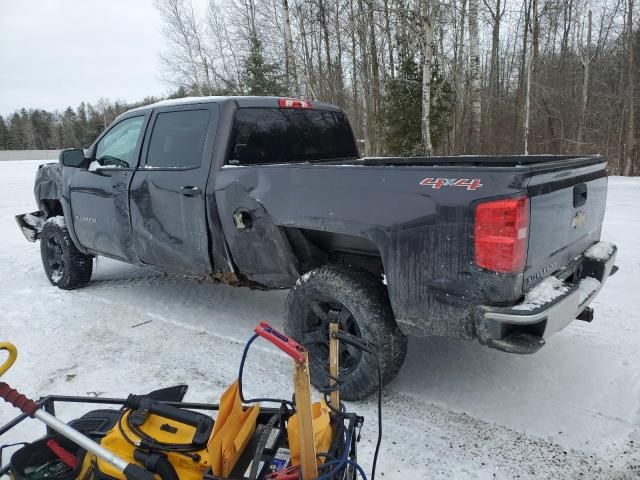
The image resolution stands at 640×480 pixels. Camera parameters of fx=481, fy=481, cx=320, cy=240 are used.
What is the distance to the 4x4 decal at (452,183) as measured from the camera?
2318 millimetres

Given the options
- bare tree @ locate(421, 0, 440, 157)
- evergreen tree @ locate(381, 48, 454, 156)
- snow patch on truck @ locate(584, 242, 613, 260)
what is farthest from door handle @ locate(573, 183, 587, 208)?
evergreen tree @ locate(381, 48, 454, 156)

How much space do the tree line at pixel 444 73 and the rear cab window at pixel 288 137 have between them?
10840 millimetres

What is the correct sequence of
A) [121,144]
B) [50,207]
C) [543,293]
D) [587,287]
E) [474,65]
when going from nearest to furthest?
Answer: 1. [543,293]
2. [587,287]
3. [121,144]
4. [50,207]
5. [474,65]

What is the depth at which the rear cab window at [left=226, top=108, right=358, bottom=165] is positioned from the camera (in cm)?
377

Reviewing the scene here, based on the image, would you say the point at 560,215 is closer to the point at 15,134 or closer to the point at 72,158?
the point at 72,158

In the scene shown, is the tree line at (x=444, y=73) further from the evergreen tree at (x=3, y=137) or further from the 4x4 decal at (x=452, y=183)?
the evergreen tree at (x=3, y=137)

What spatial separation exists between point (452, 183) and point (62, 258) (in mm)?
4711

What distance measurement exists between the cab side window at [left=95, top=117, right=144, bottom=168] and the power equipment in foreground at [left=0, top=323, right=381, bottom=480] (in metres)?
2.70

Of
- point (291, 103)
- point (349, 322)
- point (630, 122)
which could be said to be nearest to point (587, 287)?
point (349, 322)

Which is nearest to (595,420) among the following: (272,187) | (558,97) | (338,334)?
(338,334)

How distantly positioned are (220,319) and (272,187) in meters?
1.81

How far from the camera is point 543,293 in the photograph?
2.49m

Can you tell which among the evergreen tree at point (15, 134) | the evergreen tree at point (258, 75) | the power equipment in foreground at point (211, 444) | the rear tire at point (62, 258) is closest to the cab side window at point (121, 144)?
the rear tire at point (62, 258)

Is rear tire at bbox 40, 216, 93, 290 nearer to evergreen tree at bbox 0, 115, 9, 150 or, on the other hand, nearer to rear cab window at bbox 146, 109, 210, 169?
rear cab window at bbox 146, 109, 210, 169
